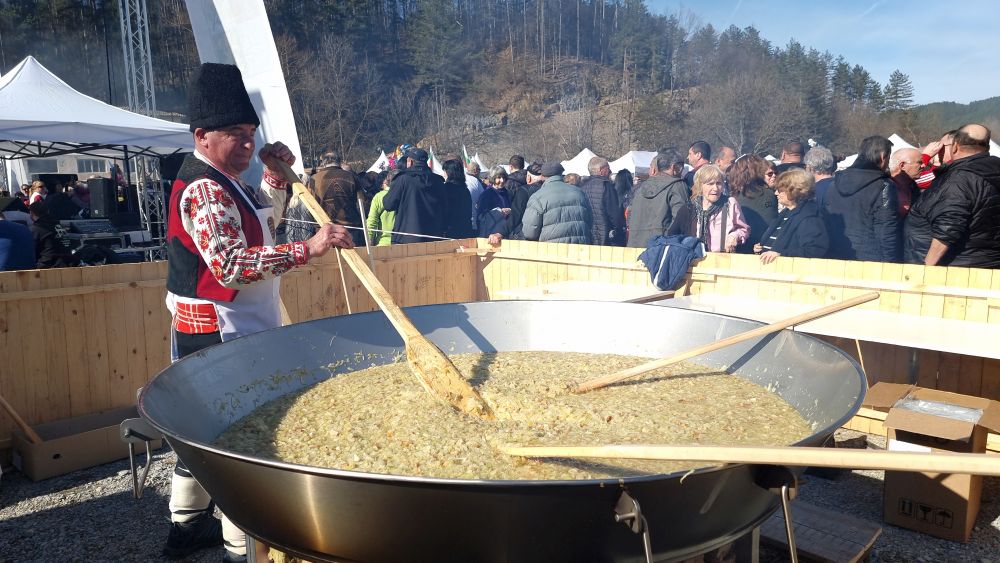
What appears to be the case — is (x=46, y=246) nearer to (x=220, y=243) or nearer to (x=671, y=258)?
(x=220, y=243)

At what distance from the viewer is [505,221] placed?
7301 mm

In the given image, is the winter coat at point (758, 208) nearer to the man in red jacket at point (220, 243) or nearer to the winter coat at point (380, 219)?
the winter coat at point (380, 219)

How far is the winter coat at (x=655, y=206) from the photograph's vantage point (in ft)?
17.8

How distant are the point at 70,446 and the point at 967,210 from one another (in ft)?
17.8

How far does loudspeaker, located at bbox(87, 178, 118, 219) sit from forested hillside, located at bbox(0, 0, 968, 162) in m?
18.3

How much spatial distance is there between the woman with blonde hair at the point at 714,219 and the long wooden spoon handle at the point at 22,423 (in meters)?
4.52

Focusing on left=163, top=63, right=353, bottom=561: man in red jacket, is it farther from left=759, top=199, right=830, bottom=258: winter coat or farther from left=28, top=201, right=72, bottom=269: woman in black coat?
left=28, top=201, right=72, bottom=269: woman in black coat

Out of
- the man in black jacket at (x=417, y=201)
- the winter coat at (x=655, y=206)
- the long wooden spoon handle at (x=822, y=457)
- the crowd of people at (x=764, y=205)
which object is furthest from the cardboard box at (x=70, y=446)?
the winter coat at (x=655, y=206)

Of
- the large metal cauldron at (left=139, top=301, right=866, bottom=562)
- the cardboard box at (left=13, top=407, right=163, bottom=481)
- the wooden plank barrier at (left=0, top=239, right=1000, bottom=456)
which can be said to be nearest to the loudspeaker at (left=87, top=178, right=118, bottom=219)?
the wooden plank barrier at (left=0, top=239, right=1000, bottom=456)

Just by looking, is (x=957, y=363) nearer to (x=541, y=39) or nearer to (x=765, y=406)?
(x=765, y=406)

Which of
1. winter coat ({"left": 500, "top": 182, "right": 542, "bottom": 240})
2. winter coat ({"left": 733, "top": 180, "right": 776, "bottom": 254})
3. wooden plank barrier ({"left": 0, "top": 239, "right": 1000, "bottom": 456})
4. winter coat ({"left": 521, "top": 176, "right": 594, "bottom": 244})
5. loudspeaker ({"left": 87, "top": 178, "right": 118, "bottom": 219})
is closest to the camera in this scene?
wooden plank barrier ({"left": 0, "top": 239, "right": 1000, "bottom": 456})

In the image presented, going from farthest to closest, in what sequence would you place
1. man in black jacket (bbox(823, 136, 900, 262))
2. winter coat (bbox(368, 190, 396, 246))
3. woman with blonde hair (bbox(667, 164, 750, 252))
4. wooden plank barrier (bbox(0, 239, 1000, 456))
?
winter coat (bbox(368, 190, 396, 246)), woman with blonde hair (bbox(667, 164, 750, 252)), man in black jacket (bbox(823, 136, 900, 262)), wooden plank barrier (bbox(0, 239, 1000, 456))

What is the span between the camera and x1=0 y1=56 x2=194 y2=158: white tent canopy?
7625mm

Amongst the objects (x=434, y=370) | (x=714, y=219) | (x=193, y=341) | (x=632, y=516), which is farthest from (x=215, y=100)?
(x=714, y=219)
